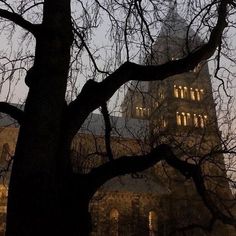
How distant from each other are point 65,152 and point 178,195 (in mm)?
28436

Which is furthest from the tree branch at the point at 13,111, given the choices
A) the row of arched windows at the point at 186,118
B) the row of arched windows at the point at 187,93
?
the row of arched windows at the point at 187,93

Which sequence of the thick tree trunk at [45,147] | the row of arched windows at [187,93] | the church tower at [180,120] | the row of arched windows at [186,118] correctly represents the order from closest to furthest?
the thick tree trunk at [45,147], the church tower at [180,120], the row of arched windows at [186,118], the row of arched windows at [187,93]

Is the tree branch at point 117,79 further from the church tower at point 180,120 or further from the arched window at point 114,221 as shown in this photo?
the arched window at point 114,221

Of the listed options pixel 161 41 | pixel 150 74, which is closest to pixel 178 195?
pixel 161 41

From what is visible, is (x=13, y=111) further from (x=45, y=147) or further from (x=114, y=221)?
(x=114, y=221)

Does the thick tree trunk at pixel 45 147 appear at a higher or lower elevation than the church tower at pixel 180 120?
lower

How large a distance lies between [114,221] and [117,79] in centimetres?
2559

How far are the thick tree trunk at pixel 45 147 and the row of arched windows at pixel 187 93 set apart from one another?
35944 millimetres

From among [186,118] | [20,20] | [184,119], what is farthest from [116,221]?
[20,20]

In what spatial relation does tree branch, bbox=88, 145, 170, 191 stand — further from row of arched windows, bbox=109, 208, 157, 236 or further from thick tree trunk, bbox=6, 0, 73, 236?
row of arched windows, bbox=109, 208, 157, 236

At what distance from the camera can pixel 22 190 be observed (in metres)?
2.51

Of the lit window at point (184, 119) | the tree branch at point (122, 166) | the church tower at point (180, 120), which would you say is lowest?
the tree branch at point (122, 166)

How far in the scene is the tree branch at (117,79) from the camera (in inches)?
123

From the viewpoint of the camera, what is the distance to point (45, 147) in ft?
8.76
